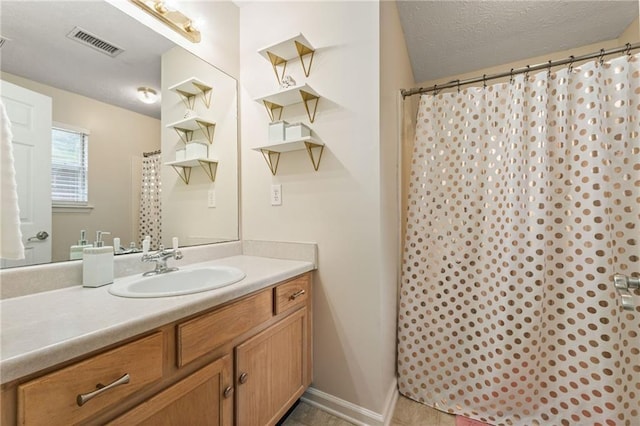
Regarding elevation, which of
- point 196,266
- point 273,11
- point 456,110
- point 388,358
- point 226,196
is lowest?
point 388,358

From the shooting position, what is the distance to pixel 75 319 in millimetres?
696

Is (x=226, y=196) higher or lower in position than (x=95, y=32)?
lower

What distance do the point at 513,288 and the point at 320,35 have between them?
1.75 meters

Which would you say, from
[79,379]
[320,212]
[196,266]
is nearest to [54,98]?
[196,266]

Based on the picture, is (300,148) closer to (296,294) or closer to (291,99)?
(291,99)

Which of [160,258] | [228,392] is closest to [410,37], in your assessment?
[160,258]

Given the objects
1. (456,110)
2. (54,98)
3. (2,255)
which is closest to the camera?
(2,255)

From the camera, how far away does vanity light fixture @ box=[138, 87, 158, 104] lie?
1311 millimetres

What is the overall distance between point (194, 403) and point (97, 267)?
62 centimetres

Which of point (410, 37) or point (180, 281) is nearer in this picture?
point (180, 281)

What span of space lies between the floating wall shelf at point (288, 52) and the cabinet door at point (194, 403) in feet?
5.00

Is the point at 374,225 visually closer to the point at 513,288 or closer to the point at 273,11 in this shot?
the point at 513,288

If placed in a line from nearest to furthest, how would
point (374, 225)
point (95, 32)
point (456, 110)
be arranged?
1. point (95, 32)
2. point (374, 225)
3. point (456, 110)

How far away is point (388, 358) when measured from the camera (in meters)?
1.55
